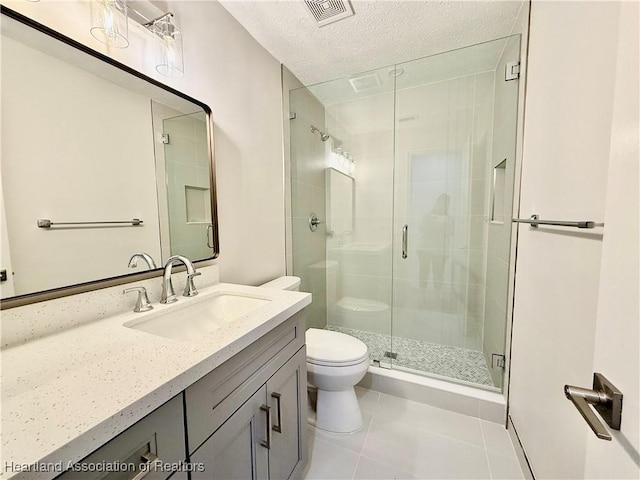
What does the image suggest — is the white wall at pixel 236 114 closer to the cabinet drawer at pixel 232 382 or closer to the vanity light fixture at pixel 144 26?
the vanity light fixture at pixel 144 26

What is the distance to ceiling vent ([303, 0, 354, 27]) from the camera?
1.38 meters

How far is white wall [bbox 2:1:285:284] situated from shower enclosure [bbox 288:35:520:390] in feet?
0.95

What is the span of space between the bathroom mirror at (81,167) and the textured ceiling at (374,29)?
0.76 meters

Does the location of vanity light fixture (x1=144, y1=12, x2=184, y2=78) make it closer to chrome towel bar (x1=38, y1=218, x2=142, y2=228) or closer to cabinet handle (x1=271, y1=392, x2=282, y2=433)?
chrome towel bar (x1=38, y1=218, x2=142, y2=228)

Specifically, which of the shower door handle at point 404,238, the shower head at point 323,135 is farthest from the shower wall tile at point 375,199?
the shower head at point 323,135

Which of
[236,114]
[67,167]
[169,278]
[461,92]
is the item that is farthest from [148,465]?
[461,92]

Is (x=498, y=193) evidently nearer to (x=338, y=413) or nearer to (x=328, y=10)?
(x=328, y=10)

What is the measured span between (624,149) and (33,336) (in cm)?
144

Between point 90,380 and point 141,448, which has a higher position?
point 90,380

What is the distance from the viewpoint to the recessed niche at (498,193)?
186cm

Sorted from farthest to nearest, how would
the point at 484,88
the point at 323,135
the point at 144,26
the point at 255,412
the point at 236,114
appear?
the point at 323,135, the point at 484,88, the point at 236,114, the point at 144,26, the point at 255,412

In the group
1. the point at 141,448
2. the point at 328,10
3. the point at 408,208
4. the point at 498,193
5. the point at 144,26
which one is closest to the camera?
the point at 141,448

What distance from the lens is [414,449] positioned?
139 centimetres

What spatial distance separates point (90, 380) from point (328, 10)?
1.88 m
